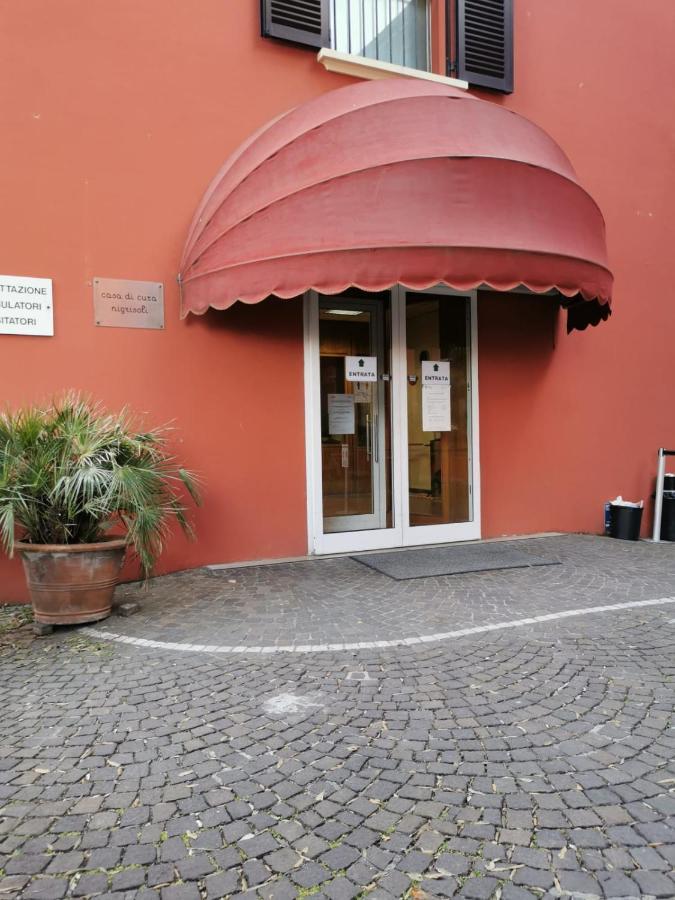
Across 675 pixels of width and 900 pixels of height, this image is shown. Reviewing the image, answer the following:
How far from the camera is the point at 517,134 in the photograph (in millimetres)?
6000

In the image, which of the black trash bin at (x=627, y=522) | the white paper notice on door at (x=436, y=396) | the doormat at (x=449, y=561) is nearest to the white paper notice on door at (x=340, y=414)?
the white paper notice on door at (x=436, y=396)

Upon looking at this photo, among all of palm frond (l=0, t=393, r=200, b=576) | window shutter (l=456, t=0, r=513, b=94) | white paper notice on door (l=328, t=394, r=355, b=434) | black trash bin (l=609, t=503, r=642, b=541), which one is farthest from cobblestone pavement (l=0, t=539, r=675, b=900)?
window shutter (l=456, t=0, r=513, b=94)

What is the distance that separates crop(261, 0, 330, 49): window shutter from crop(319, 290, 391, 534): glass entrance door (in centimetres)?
265

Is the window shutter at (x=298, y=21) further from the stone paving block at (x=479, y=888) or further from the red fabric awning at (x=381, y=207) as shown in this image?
the stone paving block at (x=479, y=888)


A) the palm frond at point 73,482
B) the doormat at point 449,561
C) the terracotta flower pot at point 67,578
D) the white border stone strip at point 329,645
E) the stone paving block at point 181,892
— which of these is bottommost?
the stone paving block at point 181,892

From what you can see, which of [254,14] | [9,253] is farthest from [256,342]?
[254,14]

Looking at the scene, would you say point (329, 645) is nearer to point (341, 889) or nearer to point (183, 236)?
point (341, 889)

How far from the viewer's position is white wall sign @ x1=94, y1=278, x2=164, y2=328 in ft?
19.1

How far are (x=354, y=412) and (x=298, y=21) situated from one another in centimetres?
416

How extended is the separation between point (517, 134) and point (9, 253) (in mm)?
4766

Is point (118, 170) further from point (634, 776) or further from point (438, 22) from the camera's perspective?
point (634, 776)

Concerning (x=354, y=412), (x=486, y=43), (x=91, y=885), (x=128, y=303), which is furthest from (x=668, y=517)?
(x=91, y=885)

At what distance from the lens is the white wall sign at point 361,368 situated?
720 cm

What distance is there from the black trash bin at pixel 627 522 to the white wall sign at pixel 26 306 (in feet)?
23.4
